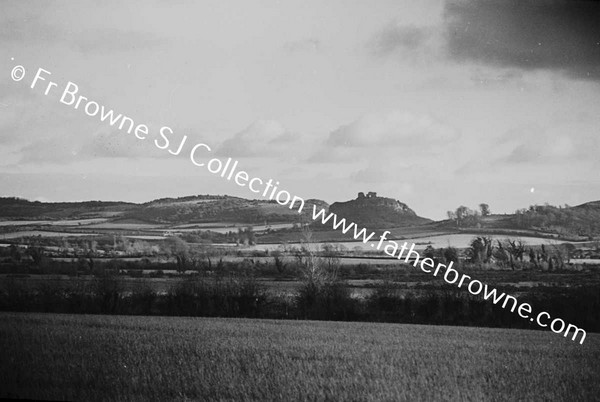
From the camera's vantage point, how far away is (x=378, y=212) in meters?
8.20

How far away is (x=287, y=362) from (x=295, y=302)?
1.35 meters

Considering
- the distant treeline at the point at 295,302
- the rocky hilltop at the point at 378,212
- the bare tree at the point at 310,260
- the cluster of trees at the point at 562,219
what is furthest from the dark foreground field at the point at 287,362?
the rocky hilltop at the point at 378,212

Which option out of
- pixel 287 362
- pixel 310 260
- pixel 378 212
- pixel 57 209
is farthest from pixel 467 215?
pixel 57 209

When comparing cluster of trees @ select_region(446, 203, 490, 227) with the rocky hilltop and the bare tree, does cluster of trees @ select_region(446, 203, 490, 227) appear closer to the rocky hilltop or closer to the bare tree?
the rocky hilltop

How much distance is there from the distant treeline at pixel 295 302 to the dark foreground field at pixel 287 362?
0.17m

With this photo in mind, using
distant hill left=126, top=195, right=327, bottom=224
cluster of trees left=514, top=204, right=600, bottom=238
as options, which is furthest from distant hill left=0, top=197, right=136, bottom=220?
cluster of trees left=514, top=204, right=600, bottom=238

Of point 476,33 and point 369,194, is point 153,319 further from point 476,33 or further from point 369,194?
point 476,33

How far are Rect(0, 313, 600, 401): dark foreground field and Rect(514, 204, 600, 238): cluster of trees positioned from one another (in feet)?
3.98

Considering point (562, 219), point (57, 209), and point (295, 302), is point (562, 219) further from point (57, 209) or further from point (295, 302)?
point (57, 209)

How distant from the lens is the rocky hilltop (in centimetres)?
810

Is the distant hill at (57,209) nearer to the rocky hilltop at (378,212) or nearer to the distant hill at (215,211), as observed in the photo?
the distant hill at (215,211)

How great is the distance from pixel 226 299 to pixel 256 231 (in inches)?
38.9

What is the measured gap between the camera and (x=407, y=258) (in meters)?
8.31

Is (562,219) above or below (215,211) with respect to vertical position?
above
